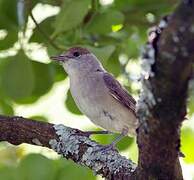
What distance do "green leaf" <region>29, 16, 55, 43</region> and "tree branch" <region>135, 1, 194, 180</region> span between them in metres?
1.71

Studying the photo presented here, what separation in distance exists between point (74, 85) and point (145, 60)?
Answer: 2338 mm

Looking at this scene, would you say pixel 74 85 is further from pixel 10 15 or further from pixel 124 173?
pixel 124 173

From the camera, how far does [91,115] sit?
400 centimetres

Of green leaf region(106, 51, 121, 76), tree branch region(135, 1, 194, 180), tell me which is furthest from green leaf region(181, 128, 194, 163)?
tree branch region(135, 1, 194, 180)

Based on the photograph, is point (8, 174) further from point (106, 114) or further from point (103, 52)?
point (106, 114)

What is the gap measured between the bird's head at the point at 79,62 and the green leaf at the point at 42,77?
0.27m

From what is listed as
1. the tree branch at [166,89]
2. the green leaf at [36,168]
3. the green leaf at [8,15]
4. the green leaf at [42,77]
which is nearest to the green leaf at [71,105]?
the green leaf at [42,77]

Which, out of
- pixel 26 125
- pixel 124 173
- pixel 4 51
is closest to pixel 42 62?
pixel 4 51

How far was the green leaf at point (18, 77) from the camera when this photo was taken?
12.0 ft

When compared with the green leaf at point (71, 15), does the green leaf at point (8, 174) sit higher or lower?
lower

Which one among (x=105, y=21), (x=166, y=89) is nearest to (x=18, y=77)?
(x=105, y=21)

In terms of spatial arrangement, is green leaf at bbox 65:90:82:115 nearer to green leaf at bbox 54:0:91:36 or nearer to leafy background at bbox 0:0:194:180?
leafy background at bbox 0:0:194:180

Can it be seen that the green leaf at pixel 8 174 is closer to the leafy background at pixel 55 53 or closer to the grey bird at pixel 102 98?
the leafy background at pixel 55 53

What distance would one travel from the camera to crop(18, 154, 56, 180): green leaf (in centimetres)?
321
